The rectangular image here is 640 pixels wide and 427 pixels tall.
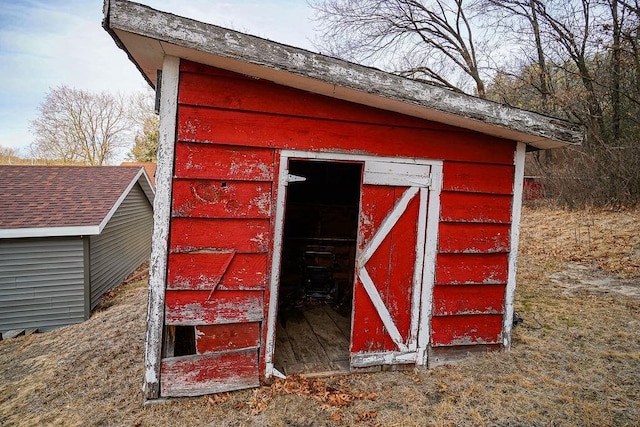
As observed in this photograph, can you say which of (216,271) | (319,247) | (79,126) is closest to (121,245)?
(319,247)

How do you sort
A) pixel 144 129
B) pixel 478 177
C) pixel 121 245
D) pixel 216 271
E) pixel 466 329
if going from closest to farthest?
→ pixel 216 271 < pixel 478 177 < pixel 466 329 < pixel 121 245 < pixel 144 129

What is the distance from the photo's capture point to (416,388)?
10.3 ft

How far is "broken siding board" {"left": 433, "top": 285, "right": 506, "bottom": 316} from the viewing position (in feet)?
11.1

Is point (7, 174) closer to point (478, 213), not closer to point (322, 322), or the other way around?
point (322, 322)

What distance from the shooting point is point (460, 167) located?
10.9 ft

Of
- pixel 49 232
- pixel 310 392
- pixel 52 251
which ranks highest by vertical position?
pixel 49 232

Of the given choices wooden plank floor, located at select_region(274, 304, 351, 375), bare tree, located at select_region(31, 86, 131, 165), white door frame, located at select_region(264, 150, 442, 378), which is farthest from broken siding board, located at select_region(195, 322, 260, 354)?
bare tree, located at select_region(31, 86, 131, 165)

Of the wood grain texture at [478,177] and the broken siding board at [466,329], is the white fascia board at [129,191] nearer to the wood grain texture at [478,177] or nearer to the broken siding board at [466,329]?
the broken siding board at [466,329]

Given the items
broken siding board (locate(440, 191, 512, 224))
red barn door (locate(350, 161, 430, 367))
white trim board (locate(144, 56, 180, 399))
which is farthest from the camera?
broken siding board (locate(440, 191, 512, 224))

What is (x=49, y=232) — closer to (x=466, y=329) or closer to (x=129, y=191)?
(x=129, y=191)

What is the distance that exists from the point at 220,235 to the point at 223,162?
0.58 metres

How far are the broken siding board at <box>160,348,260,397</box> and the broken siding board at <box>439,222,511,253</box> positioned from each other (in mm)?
1988

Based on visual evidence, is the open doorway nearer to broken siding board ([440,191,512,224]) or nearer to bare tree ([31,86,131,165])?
broken siding board ([440,191,512,224])

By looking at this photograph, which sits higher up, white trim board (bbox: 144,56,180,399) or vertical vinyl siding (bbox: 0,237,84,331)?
white trim board (bbox: 144,56,180,399)
